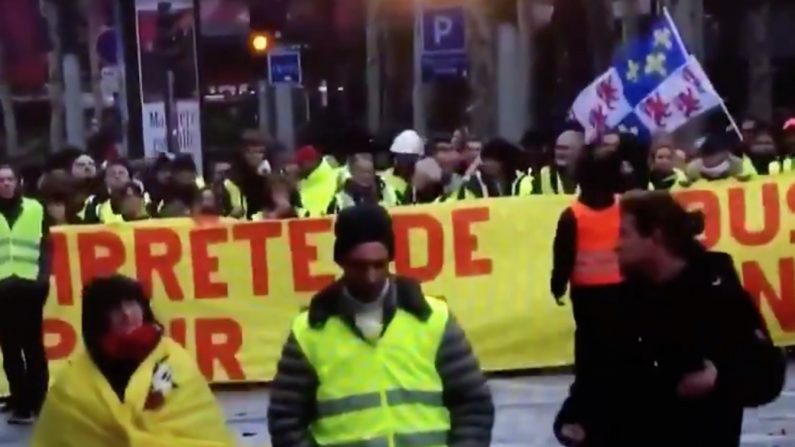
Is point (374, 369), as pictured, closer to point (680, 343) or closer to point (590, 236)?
point (680, 343)

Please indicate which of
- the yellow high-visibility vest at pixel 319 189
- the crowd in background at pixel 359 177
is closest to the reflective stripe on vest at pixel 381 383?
the crowd in background at pixel 359 177

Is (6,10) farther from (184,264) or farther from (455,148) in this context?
(184,264)

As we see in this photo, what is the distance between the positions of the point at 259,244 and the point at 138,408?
804 cm

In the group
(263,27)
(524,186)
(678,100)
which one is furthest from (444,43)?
(524,186)

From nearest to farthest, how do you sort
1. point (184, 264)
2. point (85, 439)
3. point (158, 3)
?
1. point (85, 439)
2. point (184, 264)
3. point (158, 3)

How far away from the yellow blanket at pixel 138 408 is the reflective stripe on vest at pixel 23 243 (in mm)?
6432

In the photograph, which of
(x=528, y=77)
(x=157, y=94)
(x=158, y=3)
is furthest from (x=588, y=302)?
(x=528, y=77)

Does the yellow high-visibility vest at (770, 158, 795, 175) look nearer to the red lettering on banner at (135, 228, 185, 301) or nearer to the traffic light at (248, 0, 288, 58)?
the red lettering on banner at (135, 228, 185, 301)

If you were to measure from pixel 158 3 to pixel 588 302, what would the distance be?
26.8m

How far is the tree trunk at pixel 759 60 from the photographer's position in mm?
35438

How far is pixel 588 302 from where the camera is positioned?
9.75 meters

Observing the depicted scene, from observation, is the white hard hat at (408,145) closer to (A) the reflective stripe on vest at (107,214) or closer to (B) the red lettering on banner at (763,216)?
(A) the reflective stripe on vest at (107,214)

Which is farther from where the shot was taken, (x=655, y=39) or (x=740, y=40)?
(x=740, y=40)

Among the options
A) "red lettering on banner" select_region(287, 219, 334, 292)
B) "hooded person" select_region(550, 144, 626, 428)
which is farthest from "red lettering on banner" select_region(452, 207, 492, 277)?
"hooded person" select_region(550, 144, 626, 428)
